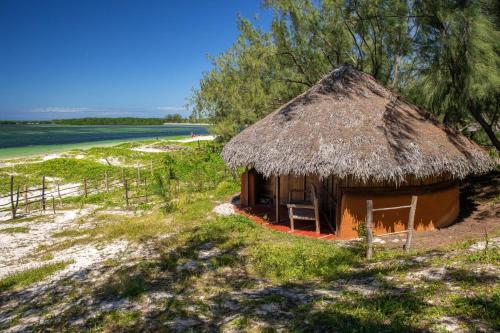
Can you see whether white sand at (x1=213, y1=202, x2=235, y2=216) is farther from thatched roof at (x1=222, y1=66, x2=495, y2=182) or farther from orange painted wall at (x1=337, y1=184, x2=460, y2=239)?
orange painted wall at (x1=337, y1=184, x2=460, y2=239)

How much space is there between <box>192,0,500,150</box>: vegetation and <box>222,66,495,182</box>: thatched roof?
4.35 feet

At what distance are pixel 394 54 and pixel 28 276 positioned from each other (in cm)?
1478

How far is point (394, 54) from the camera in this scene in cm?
1448

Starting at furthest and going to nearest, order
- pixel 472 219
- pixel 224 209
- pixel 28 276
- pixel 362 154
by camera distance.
Answer: pixel 224 209
pixel 472 219
pixel 362 154
pixel 28 276

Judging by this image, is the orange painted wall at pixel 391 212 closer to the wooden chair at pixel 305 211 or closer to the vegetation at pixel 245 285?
the wooden chair at pixel 305 211

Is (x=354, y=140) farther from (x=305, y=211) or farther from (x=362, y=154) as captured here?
(x=305, y=211)

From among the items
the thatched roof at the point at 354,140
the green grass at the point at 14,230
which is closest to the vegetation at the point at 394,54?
the thatched roof at the point at 354,140

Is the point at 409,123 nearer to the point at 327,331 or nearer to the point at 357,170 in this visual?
the point at 357,170

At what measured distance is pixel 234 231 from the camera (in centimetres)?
1012

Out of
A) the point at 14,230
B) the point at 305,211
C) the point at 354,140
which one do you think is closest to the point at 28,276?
the point at 14,230

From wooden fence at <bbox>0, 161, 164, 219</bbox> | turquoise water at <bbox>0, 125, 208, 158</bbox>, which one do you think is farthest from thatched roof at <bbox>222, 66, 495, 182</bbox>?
turquoise water at <bbox>0, 125, 208, 158</bbox>

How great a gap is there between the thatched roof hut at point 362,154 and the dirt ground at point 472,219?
45 cm

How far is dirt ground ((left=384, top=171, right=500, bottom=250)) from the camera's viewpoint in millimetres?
9273

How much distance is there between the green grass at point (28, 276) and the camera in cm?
757
